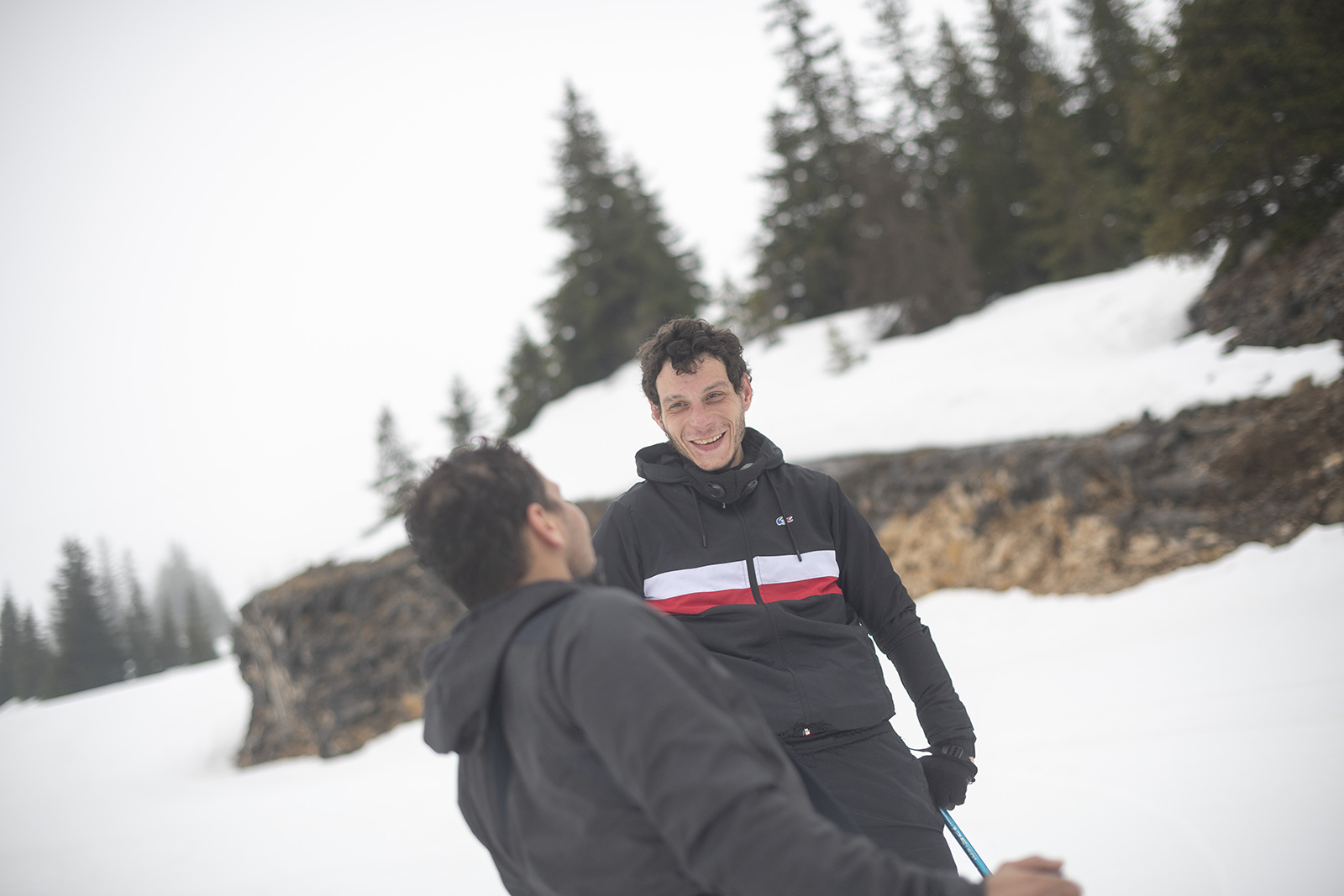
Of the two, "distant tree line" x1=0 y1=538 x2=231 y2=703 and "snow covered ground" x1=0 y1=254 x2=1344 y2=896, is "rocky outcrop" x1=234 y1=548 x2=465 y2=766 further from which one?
"distant tree line" x1=0 y1=538 x2=231 y2=703

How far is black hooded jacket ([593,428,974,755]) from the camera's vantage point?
2.04 meters

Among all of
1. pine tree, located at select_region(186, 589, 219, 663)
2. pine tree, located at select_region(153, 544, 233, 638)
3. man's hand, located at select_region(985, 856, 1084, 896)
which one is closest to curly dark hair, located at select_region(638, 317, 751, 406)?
man's hand, located at select_region(985, 856, 1084, 896)

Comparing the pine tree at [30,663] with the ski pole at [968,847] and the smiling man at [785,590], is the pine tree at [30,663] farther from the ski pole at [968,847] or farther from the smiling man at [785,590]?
the ski pole at [968,847]

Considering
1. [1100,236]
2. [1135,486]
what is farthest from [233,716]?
[1100,236]

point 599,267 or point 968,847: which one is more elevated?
point 599,267

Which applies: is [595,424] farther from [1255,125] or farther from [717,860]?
[717,860]

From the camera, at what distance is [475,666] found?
1.20 meters

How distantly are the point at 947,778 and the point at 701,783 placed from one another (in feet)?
4.79

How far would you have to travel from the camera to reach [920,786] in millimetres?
2035

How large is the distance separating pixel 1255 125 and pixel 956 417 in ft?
16.7

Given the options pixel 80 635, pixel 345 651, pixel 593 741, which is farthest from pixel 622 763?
pixel 80 635

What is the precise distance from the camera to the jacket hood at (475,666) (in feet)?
3.91

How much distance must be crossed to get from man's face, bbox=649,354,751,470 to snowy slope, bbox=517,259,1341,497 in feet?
25.3

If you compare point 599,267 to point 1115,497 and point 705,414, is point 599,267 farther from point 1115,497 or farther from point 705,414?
point 705,414
